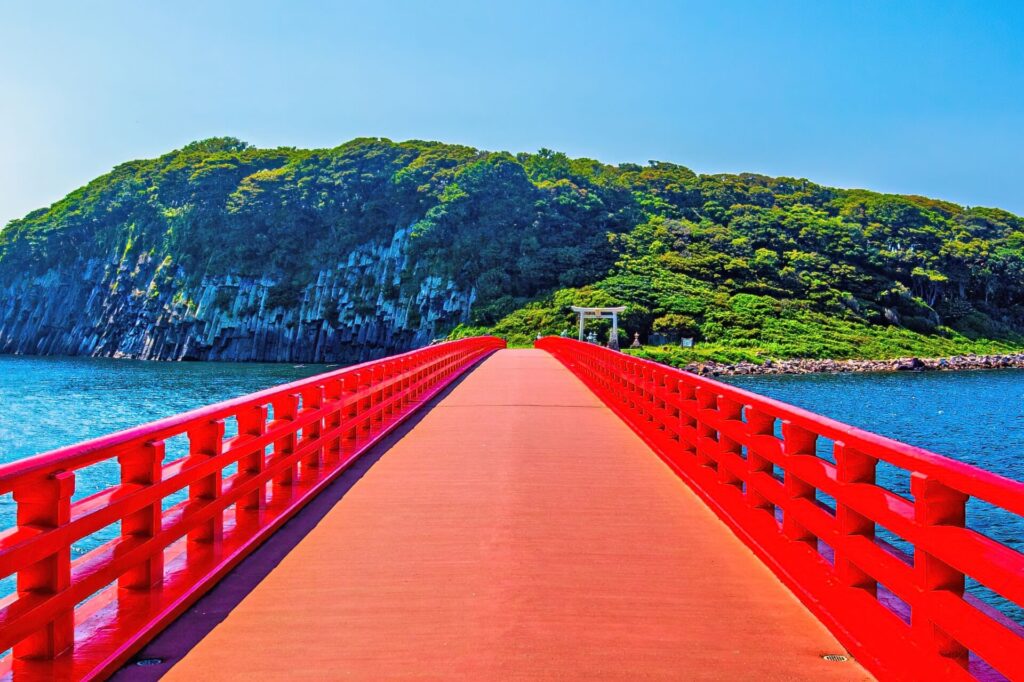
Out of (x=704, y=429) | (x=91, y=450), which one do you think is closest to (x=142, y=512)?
(x=91, y=450)

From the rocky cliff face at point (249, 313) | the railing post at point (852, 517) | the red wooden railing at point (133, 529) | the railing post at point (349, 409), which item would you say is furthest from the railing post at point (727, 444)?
the rocky cliff face at point (249, 313)

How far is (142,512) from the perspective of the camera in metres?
4.35

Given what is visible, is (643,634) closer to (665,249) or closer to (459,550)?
(459,550)

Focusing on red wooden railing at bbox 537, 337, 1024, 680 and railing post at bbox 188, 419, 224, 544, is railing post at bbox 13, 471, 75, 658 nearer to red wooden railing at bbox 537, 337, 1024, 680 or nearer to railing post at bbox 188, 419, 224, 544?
railing post at bbox 188, 419, 224, 544

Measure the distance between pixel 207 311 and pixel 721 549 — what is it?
10230 cm

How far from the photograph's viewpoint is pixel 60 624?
141 inches

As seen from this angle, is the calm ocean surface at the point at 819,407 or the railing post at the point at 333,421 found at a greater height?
the railing post at the point at 333,421

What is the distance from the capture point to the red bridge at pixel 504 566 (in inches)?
133

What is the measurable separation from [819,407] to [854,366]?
100 ft

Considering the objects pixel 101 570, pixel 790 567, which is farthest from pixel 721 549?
pixel 101 570

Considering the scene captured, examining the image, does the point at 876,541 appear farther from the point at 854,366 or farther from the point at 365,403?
the point at 854,366

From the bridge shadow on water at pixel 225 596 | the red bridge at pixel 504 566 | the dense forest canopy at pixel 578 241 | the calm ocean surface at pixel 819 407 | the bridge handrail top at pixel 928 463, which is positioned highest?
the dense forest canopy at pixel 578 241

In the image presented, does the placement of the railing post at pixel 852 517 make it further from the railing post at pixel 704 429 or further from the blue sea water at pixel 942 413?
the blue sea water at pixel 942 413

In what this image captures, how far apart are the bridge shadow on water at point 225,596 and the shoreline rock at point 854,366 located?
5306 centimetres
